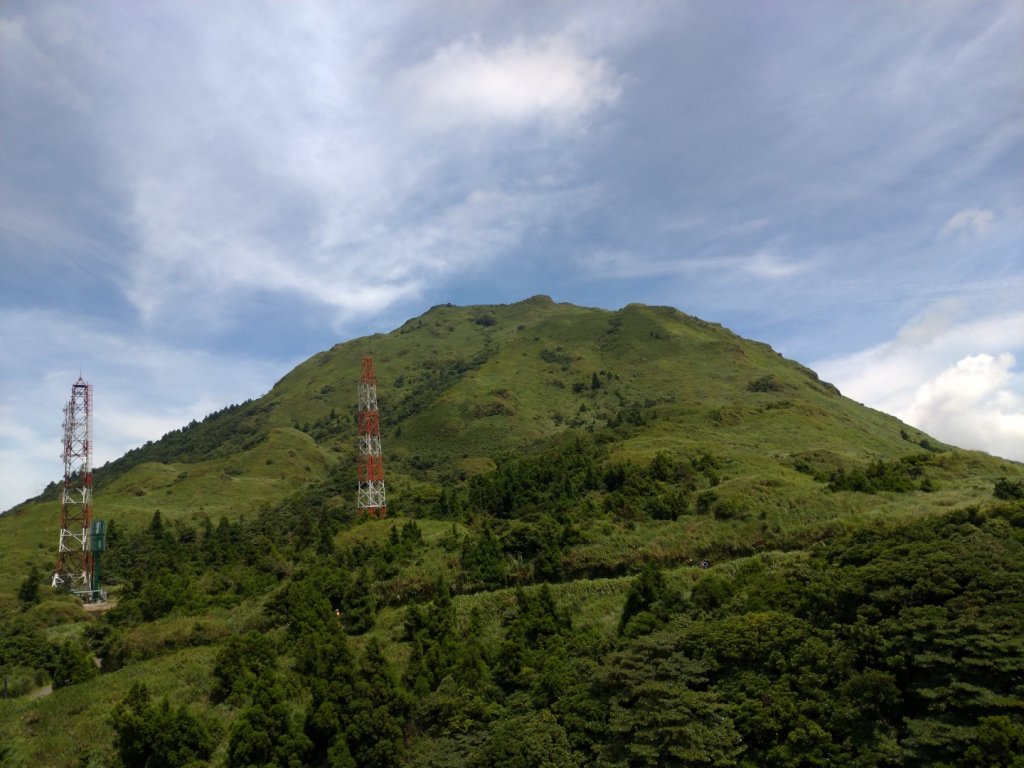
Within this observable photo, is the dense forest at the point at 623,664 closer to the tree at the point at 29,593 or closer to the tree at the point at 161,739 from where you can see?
the tree at the point at 161,739

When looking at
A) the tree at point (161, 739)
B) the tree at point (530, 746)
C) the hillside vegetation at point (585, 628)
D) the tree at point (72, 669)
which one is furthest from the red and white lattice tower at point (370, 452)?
the tree at point (530, 746)

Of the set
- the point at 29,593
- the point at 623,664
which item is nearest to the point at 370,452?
the point at 29,593

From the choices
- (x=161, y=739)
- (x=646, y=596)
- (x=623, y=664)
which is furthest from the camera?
(x=646, y=596)

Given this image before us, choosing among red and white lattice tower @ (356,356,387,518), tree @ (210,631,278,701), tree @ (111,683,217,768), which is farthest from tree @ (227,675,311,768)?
red and white lattice tower @ (356,356,387,518)

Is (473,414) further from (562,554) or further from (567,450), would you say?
(562,554)

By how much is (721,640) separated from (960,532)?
536 inches

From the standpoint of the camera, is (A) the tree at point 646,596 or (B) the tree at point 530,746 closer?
(B) the tree at point 530,746

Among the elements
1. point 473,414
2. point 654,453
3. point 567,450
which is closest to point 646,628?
point 654,453

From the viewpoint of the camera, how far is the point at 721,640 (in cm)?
2805

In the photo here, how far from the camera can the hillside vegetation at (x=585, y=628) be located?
23.7 metres

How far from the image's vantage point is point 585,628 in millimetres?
38188

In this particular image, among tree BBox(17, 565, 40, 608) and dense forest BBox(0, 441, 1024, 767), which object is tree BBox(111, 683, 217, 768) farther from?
tree BBox(17, 565, 40, 608)

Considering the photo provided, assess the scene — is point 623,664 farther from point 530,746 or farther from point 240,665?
point 240,665

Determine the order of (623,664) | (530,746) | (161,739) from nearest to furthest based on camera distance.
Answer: (530,746)
(623,664)
(161,739)
